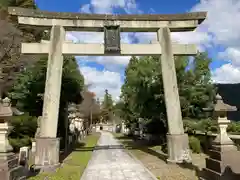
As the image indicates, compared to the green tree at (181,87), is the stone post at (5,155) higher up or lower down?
lower down

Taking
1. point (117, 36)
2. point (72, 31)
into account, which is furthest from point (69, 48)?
point (117, 36)

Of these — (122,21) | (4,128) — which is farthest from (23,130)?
(4,128)

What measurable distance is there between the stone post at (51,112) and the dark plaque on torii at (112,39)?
7.53ft

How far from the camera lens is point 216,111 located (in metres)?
8.74

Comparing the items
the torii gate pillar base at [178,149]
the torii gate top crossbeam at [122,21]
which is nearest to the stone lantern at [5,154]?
the torii gate top crossbeam at [122,21]

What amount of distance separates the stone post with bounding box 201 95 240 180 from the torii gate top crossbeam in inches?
299

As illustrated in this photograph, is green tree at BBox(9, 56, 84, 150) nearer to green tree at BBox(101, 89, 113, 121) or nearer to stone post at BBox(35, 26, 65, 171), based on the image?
stone post at BBox(35, 26, 65, 171)

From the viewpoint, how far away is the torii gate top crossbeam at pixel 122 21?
14.7 meters

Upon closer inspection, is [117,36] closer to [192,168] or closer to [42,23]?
[42,23]

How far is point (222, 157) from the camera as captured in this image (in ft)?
26.4

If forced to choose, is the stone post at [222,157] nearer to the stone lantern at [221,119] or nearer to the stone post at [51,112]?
the stone lantern at [221,119]

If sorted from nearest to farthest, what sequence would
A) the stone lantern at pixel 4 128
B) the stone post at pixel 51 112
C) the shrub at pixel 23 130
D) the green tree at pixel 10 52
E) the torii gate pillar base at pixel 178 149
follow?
the stone lantern at pixel 4 128 → the stone post at pixel 51 112 → the torii gate pillar base at pixel 178 149 → the shrub at pixel 23 130 → the green tree at pixel 10 52

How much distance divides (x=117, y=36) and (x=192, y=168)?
7669 mm

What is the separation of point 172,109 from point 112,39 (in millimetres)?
4887
